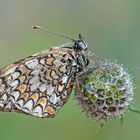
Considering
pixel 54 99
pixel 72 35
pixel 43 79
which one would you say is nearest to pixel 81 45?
pixel 43 79

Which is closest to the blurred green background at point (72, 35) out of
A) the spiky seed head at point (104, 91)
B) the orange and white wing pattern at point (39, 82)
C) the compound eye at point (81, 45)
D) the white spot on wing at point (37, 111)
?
the spiky seed head at point (104, 91)

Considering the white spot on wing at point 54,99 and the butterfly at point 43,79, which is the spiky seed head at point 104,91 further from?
the white spot on wing at point 54,99

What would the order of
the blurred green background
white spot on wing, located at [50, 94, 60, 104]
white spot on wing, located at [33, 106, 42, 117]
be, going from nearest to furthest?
white spot on wing, located at [33, 106, 42, 117] → white spot on wing, located at [50, 94, 60, 104] → the blurred green background

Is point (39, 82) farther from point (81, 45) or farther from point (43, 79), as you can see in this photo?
point (81, 45)

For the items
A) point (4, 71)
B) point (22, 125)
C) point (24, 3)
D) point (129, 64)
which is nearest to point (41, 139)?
point (22, 125)

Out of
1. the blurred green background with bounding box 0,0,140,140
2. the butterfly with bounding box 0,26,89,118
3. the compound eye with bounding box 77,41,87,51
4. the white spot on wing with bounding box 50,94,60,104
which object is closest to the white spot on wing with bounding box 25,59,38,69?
the butterfly with bounding box 0,26,89,118

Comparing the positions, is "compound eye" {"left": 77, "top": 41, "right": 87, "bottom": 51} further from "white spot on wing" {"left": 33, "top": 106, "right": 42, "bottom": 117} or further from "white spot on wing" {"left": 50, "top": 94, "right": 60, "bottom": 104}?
"white spot on wing" {"left": 33, "top": 106, "right": 42, "bottom": 117}

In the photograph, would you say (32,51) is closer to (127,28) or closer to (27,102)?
(127,28)
